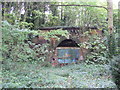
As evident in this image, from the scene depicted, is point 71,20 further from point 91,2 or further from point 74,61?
point 74,61

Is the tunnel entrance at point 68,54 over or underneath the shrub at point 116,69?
underneath

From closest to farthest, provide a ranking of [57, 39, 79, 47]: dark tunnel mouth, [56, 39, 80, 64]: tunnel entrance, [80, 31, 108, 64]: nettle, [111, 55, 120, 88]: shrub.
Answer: [111, 55, 120, 88]: shrub, [80, 31, 108, 64]: nettle, [56, 39, 80, 64]: tunnel entrance, [57, 39, 79, 47]: dark tunnel mouth

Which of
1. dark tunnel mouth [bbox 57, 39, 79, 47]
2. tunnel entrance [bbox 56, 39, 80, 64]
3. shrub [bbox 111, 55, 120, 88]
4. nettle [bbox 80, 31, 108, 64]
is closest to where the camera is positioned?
shrub [bbox 111, 55, 120, 88]

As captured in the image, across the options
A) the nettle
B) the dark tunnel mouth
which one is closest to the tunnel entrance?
the dark tunnel mouth

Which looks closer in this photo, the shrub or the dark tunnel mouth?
the shrub

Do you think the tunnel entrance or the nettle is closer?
the nettle

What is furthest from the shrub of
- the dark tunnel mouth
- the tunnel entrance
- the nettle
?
the dark tunnel mouth

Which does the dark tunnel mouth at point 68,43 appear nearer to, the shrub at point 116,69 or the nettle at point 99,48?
the nettle at point 99,48

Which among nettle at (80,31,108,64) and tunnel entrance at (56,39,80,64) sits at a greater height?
nettle at (80,31,108,64)

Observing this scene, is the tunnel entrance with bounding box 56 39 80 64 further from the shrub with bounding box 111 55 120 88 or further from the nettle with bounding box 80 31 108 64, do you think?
the shrub with bounding box 111 55 120 88

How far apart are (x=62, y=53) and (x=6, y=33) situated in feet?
18.0

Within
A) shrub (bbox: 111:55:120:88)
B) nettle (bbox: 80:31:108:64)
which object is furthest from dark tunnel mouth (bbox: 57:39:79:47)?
shrub (bbox: 111:55:120:88)

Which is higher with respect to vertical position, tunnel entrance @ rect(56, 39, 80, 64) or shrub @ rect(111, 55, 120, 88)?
shrub @ rect(111, 55, 120, 88)

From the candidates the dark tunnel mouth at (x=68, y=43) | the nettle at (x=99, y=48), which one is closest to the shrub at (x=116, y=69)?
the nettle at (x=99, y=48)
